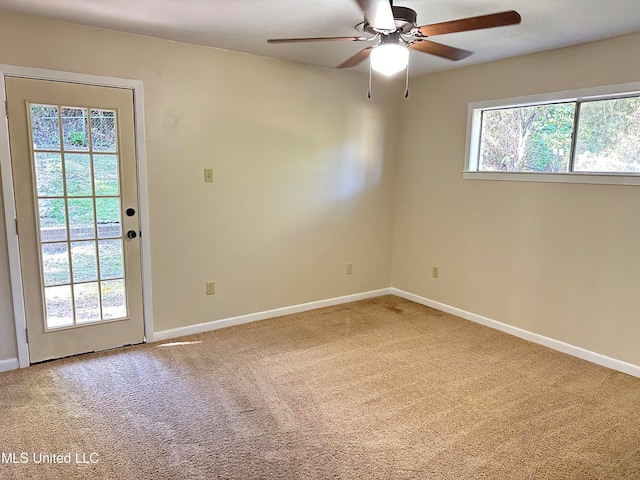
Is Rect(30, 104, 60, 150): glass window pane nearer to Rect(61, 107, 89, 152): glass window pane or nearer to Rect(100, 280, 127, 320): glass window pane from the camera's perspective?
Rect(61, 107, 89, 152): glass window pane

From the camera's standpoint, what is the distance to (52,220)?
293 centimetres

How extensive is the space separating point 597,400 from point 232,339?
2.64 metres

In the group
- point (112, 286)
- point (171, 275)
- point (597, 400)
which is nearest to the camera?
point (597, 400)

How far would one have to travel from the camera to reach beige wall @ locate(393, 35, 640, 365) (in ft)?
10.00

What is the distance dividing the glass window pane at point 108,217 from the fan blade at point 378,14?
222cm

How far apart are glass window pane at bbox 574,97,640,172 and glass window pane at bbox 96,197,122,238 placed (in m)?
3.54

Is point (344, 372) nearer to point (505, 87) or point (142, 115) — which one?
point (142, 115)

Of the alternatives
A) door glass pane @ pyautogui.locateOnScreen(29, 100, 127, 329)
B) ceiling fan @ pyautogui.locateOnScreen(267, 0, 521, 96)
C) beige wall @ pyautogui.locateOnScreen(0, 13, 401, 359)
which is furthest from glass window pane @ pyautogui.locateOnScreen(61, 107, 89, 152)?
ceiling fan @ pyautogui.locateOnScreen(267, 0, 521, 96)

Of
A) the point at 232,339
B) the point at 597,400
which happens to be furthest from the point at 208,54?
the point at 597,400

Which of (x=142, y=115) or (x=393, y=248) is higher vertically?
(x=142, y=115)

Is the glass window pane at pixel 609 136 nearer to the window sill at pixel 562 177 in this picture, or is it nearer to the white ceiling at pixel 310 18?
the window sill at pixel 562 177

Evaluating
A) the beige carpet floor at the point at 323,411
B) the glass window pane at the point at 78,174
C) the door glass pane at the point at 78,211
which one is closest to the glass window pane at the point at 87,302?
the door glass pane at the point at 78,211

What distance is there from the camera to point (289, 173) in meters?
3.92

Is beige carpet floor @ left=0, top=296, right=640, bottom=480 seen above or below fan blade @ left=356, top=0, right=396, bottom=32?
below
